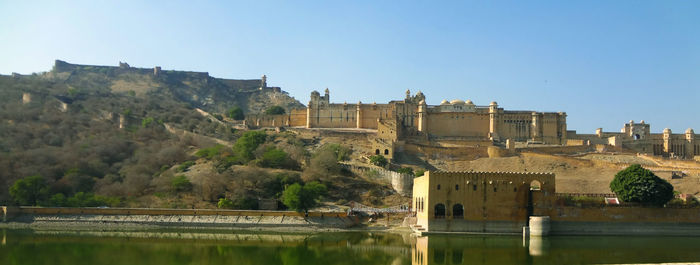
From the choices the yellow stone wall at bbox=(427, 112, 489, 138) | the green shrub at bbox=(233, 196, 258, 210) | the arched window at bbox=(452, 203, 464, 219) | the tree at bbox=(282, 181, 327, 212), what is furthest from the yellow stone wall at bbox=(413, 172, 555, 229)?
the yellow stone wall at bbox=(427, 112, 489, 138)

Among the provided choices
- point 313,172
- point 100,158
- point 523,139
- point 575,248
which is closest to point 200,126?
point 100,158

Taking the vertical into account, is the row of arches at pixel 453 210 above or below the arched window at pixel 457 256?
above

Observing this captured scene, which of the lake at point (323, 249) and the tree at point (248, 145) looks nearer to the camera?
the lake at point (323, 249)

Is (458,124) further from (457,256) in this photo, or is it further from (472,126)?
(457,256)

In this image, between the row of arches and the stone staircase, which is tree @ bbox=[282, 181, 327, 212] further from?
the row of arches

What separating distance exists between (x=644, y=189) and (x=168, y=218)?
27.3 metres

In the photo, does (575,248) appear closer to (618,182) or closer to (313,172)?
(618,182)

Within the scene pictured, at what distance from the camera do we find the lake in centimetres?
2542

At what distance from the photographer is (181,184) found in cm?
4450

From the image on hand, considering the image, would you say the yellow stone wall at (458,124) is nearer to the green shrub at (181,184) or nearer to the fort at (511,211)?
the green shrub at (181,184)

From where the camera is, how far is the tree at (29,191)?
1638 inches

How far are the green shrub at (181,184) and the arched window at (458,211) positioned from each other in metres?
19.1

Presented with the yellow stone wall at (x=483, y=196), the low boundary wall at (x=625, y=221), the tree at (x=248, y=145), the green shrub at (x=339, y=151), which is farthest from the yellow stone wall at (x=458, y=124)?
the yellow stone wall at (x=483, y=196)

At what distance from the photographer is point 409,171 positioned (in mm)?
49125
